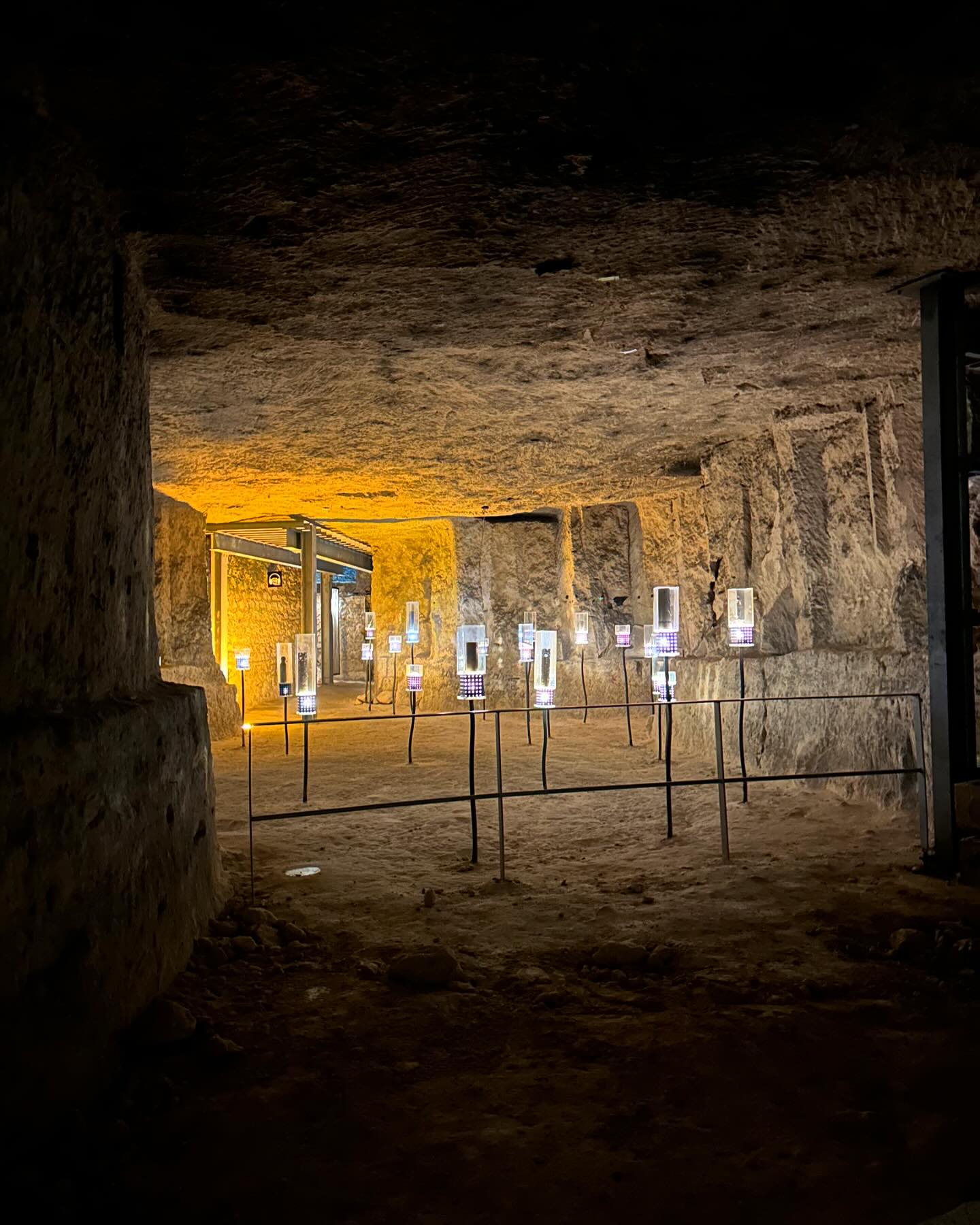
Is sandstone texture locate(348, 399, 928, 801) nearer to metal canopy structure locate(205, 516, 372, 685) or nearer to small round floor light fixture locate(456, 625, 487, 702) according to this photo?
small round floor light fixture locate(456, 625, 487, 702)

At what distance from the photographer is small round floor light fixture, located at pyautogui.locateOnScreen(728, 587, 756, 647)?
6102 millimetres

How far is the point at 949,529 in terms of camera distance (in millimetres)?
3771

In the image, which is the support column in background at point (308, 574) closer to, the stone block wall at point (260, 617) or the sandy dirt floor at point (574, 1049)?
the stone block wall at point (260, 617)

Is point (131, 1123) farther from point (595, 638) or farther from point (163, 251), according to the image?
point (595, 638)

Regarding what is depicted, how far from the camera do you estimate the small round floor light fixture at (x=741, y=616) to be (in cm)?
610

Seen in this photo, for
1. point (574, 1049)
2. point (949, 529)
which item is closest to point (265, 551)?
point (949, 529)

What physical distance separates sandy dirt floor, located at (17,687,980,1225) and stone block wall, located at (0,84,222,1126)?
0.90ft

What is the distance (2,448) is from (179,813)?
1.39m

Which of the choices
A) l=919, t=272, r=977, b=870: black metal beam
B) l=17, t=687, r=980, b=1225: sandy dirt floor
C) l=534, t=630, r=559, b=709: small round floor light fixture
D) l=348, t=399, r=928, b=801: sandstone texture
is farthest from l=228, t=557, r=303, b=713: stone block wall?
l=919, t=272, r=977, b=870: black metal beam

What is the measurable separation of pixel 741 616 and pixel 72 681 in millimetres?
4799

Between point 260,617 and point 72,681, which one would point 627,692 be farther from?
point 72,681

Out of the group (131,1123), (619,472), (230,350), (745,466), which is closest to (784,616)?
(745,466)

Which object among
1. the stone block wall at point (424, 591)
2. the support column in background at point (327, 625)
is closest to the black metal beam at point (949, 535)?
the stone block wall at point (424, 591)

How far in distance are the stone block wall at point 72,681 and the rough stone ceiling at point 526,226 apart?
0.35 metres
